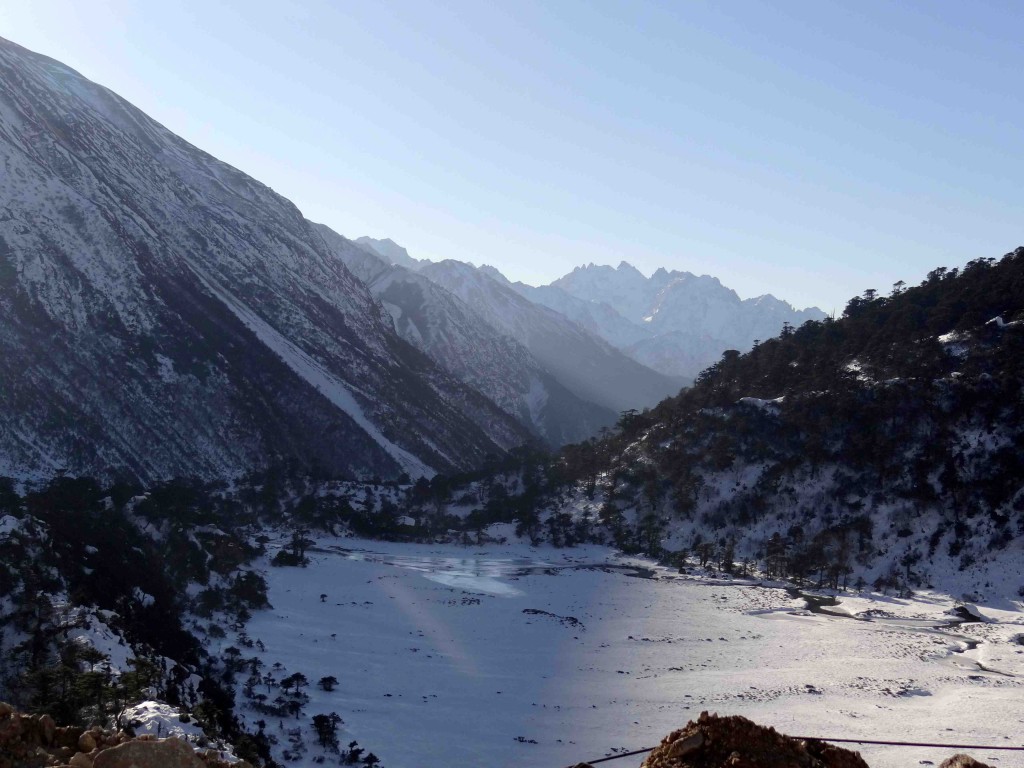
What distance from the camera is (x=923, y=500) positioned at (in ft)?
227

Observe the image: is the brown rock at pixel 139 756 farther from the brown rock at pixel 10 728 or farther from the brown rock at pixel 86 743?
the brown rock at pixel 10 728

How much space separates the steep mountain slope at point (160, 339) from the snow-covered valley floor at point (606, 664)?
58.4 meters

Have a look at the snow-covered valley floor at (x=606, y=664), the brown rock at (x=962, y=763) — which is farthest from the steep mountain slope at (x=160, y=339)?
the brown rock at (x=962, y=763)

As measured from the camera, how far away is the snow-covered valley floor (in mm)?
30469

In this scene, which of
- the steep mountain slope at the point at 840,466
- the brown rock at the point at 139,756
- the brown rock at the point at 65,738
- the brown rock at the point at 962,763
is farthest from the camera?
the steep mountain slope at the point at 840,466

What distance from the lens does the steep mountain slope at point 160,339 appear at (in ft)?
363

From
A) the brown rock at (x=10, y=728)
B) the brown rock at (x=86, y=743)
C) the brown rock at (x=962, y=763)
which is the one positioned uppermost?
the brown rock at (x=962, y=763)

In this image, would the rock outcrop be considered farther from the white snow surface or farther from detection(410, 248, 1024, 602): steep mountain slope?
detection(410, 248, 1024, 602): steep mountain slope

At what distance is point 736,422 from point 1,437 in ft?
274

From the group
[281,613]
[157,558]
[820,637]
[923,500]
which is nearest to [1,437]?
[157,558]

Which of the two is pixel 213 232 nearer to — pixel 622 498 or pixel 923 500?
pixel 622 498

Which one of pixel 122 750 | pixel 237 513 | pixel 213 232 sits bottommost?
pixel 237 513

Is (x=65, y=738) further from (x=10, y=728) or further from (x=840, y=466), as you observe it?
(x=840, y=466)

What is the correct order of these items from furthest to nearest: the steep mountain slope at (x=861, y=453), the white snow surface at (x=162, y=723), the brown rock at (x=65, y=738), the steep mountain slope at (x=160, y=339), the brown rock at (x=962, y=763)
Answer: the steep mountain slope at (x=160, y=339)
the steep mountain slope at (x=861, y=453)
the white snow surface at (x=162, y=723)
the brown rock at (x=65, y=738)
the brown rock at (x=962, y=763)
